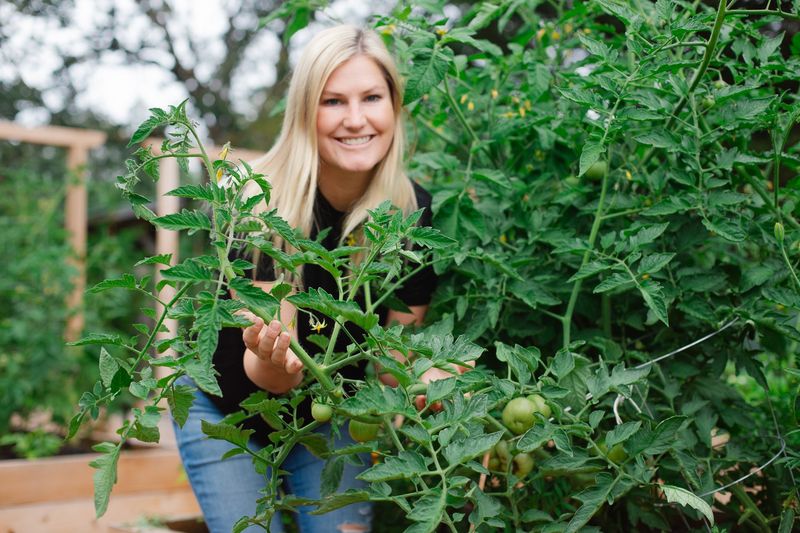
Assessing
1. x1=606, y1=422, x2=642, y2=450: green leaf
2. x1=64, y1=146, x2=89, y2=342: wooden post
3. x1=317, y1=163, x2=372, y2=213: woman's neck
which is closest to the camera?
x1=606, y1=422, x2=642, y2=450: green leaf

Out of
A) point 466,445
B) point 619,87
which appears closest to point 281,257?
point 466,445

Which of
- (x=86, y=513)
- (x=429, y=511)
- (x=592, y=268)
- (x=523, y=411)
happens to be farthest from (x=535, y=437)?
(x=86, y=513)

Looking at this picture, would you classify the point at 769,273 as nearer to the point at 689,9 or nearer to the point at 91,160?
the point at 689,9

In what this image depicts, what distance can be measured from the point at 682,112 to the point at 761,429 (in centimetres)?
67

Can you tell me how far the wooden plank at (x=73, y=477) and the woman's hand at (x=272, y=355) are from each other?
81.6 inches

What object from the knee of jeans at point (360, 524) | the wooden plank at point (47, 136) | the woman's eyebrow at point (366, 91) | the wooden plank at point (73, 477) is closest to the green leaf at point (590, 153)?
the woman's eyebrow at point (366, 91)

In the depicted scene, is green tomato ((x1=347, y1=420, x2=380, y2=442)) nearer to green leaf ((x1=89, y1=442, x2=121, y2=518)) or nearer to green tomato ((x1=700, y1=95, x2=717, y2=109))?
green leaf ((x1=89, y1=442, x2=121, y2=518))

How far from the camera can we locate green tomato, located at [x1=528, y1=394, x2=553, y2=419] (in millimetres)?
1281

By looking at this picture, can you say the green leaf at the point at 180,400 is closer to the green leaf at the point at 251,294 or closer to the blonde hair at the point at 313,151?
the green leaf at the point at 251,294

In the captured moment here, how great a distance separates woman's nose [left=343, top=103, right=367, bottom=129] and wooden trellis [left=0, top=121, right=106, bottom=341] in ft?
9.71

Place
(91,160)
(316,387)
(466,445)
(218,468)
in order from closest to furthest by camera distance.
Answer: (466,445), (316,387), (218,468), (91,160)

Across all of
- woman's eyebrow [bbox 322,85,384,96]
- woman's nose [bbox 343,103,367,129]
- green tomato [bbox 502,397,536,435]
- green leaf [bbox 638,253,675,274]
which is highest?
woman's eyebrow [bbox 322,85,384,96]

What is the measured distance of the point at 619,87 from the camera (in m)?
1.37

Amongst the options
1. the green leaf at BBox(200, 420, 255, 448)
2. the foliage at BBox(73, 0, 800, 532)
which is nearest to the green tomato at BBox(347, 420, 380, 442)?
the foliage at BBox(73, 0, 800, 532)
